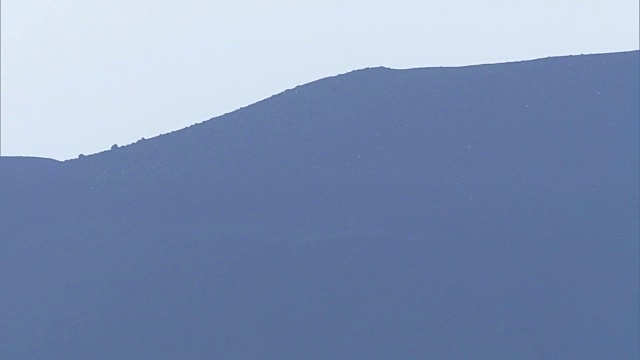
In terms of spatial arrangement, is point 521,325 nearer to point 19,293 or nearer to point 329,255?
point 329,255

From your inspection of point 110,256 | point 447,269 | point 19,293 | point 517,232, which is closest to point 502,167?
point 517,232

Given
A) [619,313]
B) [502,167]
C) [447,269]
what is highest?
[502,167]

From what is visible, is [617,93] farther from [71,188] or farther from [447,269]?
[71,188]

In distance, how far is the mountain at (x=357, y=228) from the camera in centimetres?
1338

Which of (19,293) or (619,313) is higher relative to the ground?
(19,293)

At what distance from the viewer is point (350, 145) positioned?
17.0 m

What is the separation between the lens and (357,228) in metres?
15.0

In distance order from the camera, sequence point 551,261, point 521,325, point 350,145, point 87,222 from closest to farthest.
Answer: point 521,325
point 551,261
point 87,222
point 350,145

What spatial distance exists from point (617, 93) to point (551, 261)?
4773 millimetres

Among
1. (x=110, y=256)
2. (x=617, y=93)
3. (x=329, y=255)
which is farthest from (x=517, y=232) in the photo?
(x=110, y=256)

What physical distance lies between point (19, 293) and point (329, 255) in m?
4.73

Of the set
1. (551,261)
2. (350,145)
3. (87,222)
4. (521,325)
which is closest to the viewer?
(521,325)

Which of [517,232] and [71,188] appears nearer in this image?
[517,232]

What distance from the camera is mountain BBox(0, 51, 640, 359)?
1338 centimetres
